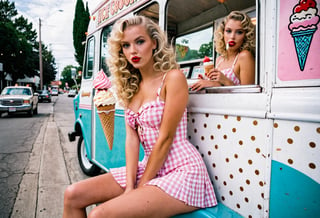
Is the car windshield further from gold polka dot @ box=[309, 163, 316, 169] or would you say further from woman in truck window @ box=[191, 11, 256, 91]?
gold polka dot @ box=[309, 163, 316, 169]

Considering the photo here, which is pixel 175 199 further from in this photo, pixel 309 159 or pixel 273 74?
pixel 273 74

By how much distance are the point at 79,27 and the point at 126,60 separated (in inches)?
1237

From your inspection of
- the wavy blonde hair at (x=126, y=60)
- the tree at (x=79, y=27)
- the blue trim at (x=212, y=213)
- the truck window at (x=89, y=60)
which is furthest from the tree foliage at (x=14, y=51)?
the blue trim at (x=212, y=213)

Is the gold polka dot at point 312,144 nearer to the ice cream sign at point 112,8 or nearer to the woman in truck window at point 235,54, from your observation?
the woman in truck window at point 235,54

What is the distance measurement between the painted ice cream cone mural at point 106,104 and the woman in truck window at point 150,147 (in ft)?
2.44

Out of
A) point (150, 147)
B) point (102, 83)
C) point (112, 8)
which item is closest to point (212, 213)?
point (150, 147)

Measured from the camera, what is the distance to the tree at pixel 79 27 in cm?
2922

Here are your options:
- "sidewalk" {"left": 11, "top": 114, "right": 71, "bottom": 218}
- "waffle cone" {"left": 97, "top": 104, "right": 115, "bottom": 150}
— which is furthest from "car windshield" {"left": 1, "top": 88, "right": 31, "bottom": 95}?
"waffle cone" {"left": 97, "top": 104, "right": 115, "bottom": 150}

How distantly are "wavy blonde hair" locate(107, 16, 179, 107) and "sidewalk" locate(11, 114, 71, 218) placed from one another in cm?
196

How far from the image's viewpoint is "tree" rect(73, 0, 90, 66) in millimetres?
29219

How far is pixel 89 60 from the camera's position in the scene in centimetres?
377

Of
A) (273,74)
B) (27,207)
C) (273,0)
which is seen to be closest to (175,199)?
(273,74)

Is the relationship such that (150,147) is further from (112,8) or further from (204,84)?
(112,8)

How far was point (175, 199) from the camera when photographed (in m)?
1.26
